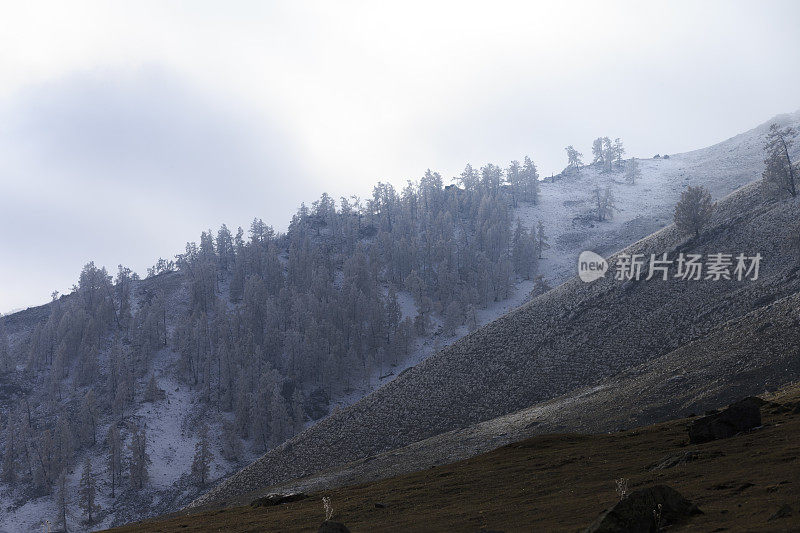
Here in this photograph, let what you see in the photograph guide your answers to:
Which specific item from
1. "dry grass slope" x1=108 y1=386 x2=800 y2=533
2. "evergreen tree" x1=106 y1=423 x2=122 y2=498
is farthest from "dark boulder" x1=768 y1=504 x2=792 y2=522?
"evergreen tree" x1=106 y1=423 x2=122 y2=498

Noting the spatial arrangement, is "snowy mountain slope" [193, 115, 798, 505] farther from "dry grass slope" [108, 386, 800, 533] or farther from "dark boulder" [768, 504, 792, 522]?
"dark boulder" [768, 504, 792, 522]

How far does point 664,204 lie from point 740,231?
384ft

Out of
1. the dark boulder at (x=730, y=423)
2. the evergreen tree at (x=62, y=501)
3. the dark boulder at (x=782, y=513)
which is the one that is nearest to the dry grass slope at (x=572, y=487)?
the dark boulder at (x=782, y=513)

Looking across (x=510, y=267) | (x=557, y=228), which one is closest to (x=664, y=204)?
(x=557, y=228)

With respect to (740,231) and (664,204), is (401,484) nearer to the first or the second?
(740,231)

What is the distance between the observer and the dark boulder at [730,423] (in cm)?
2527

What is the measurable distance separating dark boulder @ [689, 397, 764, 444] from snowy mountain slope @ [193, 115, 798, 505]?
→ 34520mm

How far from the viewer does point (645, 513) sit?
43.1 ft

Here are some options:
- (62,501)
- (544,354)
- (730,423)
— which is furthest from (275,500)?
(62,501)

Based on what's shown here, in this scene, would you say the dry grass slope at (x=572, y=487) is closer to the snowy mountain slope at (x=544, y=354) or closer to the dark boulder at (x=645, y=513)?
the dark boulder at (x=645, y=513)

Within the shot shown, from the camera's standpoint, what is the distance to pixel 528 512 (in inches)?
750

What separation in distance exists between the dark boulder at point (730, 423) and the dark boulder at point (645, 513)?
12849mm

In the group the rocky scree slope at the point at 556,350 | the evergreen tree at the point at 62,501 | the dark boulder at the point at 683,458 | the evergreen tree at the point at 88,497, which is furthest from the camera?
the evergreen tree at the point at 88,497

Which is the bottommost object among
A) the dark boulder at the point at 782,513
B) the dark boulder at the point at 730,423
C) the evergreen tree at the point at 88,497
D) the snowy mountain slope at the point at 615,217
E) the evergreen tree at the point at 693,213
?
the evergreen tree at the point at 88,497
